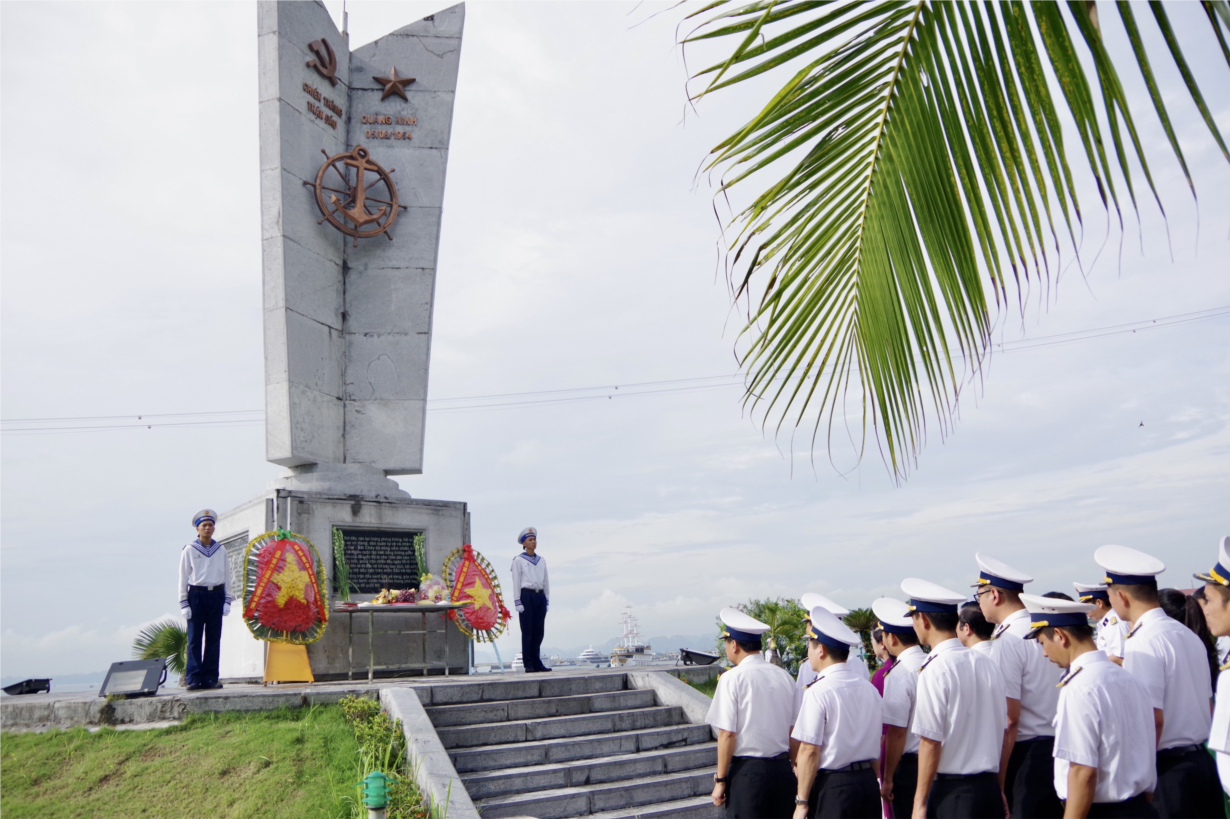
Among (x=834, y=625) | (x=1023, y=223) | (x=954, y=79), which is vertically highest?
(x=954, y=79)

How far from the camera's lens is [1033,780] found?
4609 millimetres

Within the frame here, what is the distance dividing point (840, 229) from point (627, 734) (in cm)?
702

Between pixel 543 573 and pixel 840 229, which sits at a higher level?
pixel 840 229

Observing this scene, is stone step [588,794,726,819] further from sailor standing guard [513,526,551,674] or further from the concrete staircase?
sailor standing guard [513,526,551,674]

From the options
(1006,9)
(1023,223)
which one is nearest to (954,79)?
(1006,9)

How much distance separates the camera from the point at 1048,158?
57.7 inches

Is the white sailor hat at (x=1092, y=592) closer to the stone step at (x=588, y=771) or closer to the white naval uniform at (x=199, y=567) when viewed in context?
the stone step at (x=588, y=771)

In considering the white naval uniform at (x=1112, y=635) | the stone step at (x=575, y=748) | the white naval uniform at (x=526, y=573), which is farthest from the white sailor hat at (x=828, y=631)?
the white naval uniform at (x=526, y=573)

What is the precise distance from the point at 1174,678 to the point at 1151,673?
0.43 feet

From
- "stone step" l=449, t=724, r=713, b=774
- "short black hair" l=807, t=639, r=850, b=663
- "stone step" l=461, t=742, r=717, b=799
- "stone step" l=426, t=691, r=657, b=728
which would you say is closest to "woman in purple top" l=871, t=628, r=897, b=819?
"short black hair" l=807, t=639, r=850, b=663

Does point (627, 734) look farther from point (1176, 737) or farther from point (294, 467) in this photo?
point (294, 467)

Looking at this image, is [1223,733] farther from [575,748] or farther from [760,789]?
[575,748]

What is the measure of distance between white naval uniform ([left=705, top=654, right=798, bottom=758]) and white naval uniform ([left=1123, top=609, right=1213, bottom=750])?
1800mm

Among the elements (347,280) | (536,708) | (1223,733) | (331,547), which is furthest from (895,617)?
(347,280)
